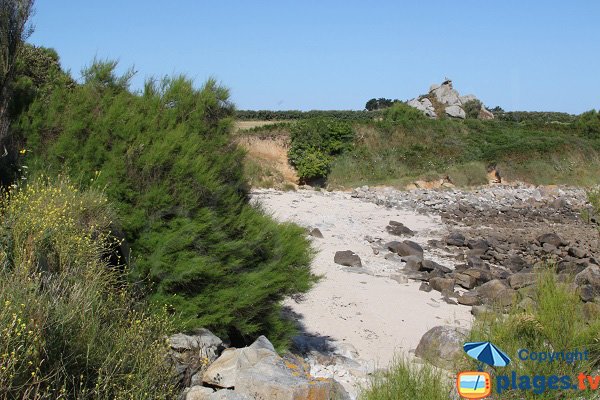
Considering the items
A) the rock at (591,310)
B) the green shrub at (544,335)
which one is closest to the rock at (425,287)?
the rock at (591,310)

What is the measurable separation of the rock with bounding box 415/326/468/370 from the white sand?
0.54m

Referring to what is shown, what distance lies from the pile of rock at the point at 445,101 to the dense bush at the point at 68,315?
155 ft

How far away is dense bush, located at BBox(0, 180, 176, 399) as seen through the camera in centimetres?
414

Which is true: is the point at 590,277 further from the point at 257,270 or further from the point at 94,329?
the point at 94,329

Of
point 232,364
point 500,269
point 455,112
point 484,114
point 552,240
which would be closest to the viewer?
point 232,364

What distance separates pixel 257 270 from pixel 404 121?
3406cm

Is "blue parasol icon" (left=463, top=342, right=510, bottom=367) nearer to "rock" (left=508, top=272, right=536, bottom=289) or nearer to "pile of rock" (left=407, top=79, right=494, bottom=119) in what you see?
"rock" (left=508, top=272, right=536, bottom=289)

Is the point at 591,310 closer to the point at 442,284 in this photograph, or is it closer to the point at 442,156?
the point at 442,284

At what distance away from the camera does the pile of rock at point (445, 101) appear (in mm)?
52312

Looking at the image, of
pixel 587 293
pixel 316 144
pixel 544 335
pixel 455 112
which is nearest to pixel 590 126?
pixel 455 112

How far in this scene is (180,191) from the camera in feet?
23.1

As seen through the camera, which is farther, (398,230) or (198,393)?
(398,230)

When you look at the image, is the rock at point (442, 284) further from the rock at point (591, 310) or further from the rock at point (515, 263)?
the rock at point (591, 310)

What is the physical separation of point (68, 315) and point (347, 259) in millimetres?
10827
